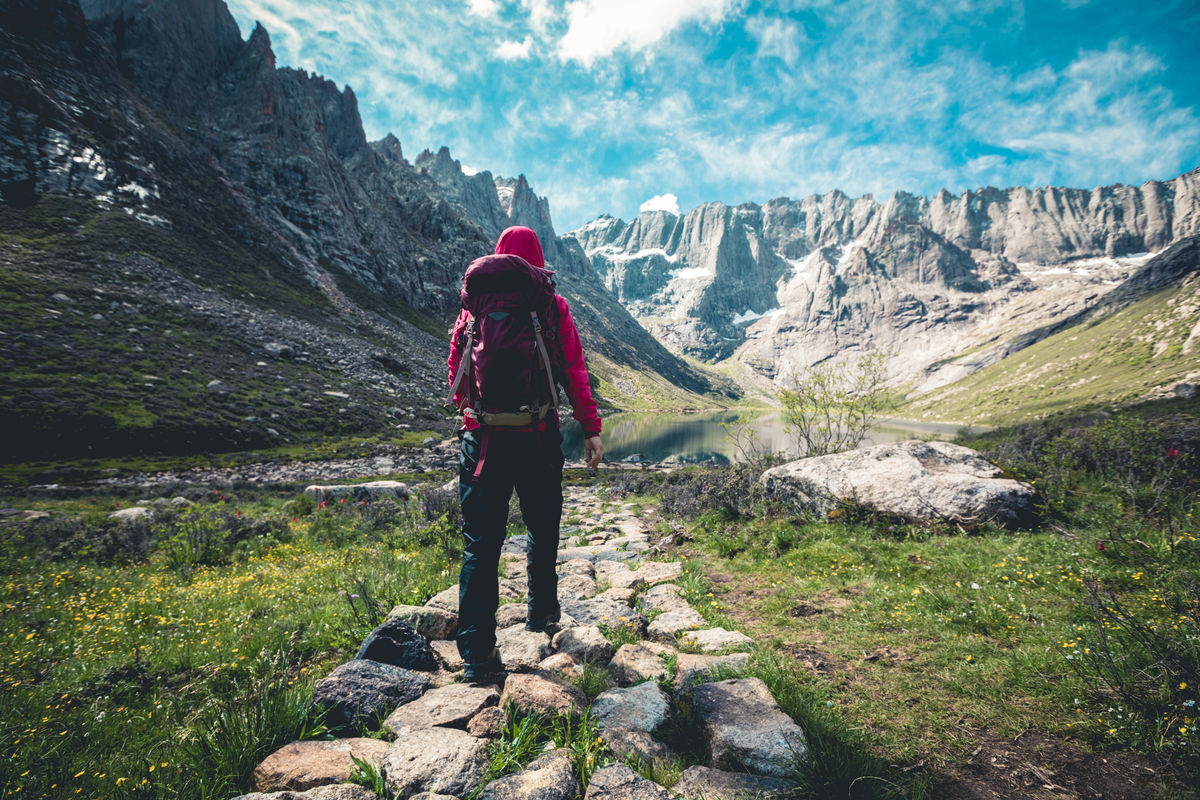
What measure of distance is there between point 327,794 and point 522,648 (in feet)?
7.59

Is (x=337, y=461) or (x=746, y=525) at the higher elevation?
(x=746, y=525)

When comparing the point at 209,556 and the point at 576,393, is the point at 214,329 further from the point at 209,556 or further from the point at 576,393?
the point at 576,393

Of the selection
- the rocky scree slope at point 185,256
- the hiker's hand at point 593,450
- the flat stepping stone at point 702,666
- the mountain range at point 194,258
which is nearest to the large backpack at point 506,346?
→ the hiker's hand at point 593,450

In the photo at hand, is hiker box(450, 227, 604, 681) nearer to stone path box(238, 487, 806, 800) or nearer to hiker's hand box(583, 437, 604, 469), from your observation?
hiker's hand box(583, 437, 604, 469)

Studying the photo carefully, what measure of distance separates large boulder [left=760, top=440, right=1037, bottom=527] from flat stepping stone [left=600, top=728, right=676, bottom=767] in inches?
287

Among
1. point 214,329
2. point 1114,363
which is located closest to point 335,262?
point 214,329

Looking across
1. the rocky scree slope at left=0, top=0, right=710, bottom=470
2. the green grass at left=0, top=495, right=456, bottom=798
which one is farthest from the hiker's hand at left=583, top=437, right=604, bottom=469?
the rocky scree slope at left=0, top=0, right=710, bottom=470

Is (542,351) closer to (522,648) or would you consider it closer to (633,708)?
(522,648)

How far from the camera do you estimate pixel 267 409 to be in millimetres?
31328

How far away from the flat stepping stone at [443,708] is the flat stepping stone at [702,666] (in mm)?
1578

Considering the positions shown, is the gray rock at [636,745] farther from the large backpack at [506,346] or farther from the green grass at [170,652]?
the large backpack at [506,346]

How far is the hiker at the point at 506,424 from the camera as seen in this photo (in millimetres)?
4051

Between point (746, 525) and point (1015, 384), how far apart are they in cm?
18976

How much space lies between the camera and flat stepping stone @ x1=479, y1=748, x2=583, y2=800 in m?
2.31
